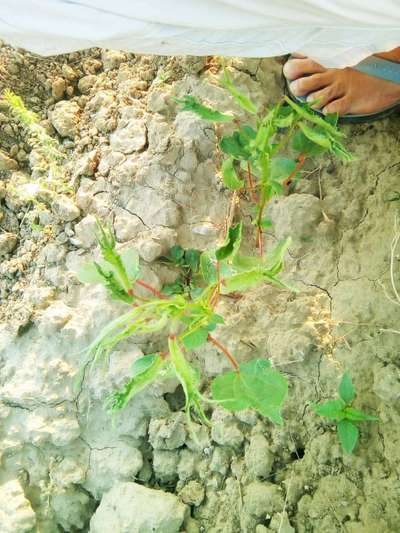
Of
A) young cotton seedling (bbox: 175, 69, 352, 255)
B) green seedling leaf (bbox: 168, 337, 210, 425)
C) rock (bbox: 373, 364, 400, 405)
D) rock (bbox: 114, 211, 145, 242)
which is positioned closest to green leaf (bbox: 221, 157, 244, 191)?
young cotton seedling (bbox: 175, 69, 352, 255)

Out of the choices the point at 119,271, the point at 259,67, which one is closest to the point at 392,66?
A: the point at 259,67

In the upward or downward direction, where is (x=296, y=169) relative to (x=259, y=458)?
upward

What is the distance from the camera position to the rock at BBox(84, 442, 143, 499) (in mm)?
1568

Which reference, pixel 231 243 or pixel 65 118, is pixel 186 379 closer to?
pixel 231 243

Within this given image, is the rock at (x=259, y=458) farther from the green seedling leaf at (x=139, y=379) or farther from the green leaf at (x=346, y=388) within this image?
the green seedling leaf at (x=139, y=379)

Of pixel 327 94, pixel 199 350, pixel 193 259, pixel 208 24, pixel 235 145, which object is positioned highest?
pixel 208 24

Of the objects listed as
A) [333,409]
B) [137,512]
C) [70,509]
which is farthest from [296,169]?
[70,509]

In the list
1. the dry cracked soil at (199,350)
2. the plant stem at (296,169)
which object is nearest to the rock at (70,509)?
the dry cracked soil at (199,350)

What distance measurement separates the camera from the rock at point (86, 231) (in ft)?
5.86

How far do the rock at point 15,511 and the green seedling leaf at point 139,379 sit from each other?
21.8 inches

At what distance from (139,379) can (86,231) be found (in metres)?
0.73

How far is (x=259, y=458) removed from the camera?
58.6 inches

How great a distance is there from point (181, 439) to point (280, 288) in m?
0.53

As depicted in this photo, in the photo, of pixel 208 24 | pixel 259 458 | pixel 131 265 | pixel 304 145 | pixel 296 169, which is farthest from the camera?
pixel 296 169
